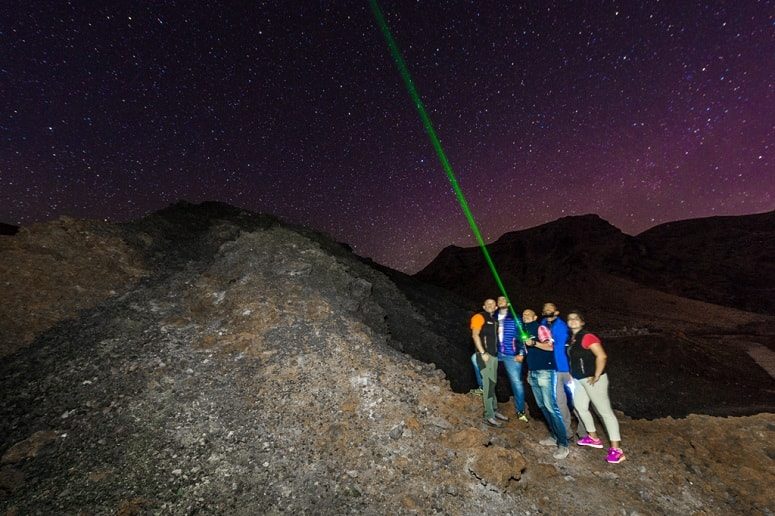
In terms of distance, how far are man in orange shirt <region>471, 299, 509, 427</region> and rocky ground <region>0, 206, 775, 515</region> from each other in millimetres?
269

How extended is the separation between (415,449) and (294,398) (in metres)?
2.37

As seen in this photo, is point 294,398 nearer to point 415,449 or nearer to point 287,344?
point 287,344

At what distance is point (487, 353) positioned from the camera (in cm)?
621

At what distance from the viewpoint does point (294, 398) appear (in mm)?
5984

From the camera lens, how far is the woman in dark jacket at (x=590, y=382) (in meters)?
5.21

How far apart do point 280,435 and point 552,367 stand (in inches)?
186

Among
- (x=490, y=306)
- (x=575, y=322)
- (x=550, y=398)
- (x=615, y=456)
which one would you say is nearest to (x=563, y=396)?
(x=550, y=398)

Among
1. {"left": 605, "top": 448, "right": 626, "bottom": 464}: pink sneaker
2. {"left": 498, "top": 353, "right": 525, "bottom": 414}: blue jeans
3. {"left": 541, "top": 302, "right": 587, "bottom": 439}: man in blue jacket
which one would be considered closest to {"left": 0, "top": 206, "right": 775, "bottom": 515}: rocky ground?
{"left": 605, "top": 448, "right": 626, "bottom": 464}: pink sneaker

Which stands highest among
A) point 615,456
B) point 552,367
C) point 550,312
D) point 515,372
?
point 550,312

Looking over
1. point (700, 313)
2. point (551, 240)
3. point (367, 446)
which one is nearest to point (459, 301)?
point (367, 446)

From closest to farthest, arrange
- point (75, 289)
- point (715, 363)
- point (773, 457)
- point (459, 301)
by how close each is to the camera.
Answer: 1. point (773, 457)
2. point (75, 289)
3. point (715, 363)
4. point (459, 301)

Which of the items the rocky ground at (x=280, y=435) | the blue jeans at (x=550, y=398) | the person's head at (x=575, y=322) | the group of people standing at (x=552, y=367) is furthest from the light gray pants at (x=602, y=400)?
the person's head at (x=575, y=322)

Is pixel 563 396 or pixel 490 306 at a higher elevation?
pixel 490 306

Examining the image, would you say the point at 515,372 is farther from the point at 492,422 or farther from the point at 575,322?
the point at 575,322
